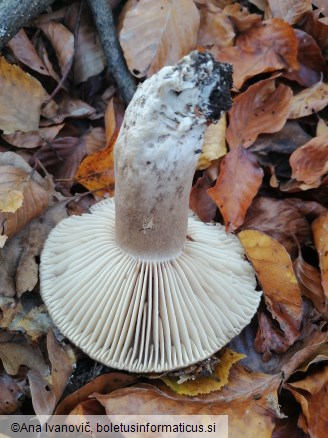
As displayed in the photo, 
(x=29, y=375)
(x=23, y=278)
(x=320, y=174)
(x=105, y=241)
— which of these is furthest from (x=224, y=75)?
(x=29, y=375)

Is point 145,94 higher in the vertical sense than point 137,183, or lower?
higher

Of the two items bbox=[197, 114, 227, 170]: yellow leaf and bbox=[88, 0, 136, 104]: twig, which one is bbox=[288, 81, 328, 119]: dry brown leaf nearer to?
bbox=[197, 114, 227, 170]: yellow leaf

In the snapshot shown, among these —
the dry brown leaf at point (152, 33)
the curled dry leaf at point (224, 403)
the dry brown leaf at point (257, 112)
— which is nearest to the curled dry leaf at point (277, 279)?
the curled dry leaf at point (224, 403)

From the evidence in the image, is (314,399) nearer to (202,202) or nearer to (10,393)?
(202,202)

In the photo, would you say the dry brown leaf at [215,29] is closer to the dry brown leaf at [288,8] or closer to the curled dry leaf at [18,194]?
the dry brown leaf at [288,8]

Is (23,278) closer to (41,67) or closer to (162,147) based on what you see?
(162,147)

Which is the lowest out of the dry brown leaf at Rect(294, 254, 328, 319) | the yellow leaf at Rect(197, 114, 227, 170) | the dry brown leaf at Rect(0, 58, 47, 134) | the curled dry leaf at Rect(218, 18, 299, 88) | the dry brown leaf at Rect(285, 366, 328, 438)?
the dry brown leaf at Rect(285, 366, 328, 438)

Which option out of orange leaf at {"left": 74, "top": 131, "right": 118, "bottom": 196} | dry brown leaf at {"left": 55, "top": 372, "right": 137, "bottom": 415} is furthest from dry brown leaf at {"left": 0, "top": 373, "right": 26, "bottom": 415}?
orange leaf at {"left": 74, "top": 131, "right": 118, "bottom": 196}
